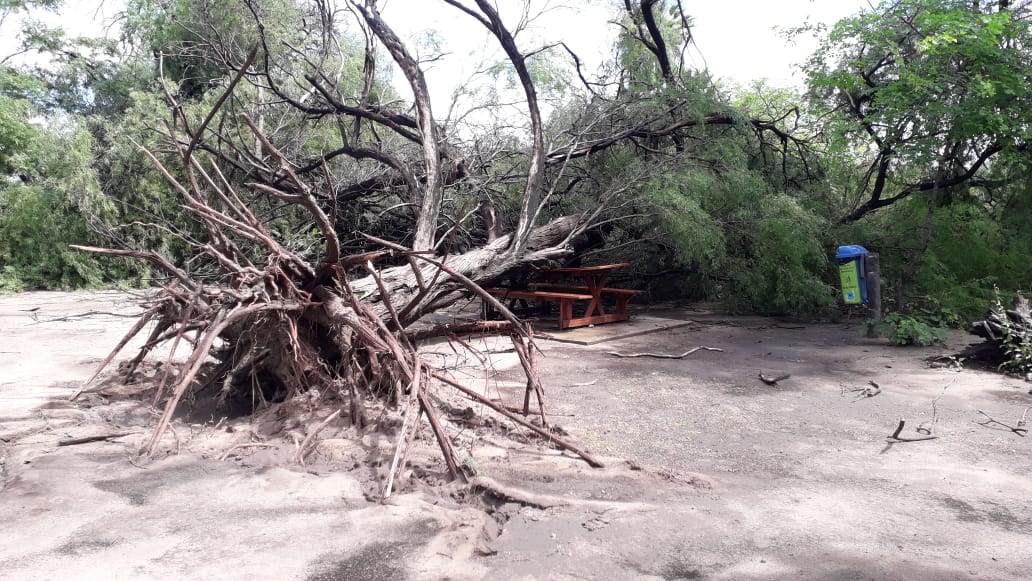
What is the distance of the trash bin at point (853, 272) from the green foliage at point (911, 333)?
1.61 ft

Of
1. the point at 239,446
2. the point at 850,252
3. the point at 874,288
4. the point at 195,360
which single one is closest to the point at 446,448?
the point at 195,360

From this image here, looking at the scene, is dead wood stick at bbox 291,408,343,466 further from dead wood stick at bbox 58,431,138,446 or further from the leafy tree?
the leafy tree

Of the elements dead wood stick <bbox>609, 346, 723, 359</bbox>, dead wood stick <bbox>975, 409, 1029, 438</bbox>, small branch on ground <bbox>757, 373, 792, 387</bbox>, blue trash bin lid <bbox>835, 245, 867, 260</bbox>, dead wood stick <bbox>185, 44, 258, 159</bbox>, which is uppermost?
dead wood stick <bbox>185, 44, 258, 159</bbox>

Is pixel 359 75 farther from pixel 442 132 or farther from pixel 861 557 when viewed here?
pixel 861 557

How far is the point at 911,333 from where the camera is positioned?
7.36 meters

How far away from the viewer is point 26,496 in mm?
2896

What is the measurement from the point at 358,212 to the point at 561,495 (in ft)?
24.8

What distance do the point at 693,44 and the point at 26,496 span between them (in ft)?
33.4

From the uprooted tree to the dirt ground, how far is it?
0.28 meters

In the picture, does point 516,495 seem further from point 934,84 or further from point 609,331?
point 934,84

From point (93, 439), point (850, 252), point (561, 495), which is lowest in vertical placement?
point (561, 495)

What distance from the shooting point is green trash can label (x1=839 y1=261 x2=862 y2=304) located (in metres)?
8.02

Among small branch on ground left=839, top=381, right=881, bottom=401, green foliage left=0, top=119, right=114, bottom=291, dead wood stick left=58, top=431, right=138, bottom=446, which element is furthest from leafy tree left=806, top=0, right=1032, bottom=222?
green foliage left=0, top=119, right=114, bottom=291

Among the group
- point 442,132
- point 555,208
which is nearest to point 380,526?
point 442,132
